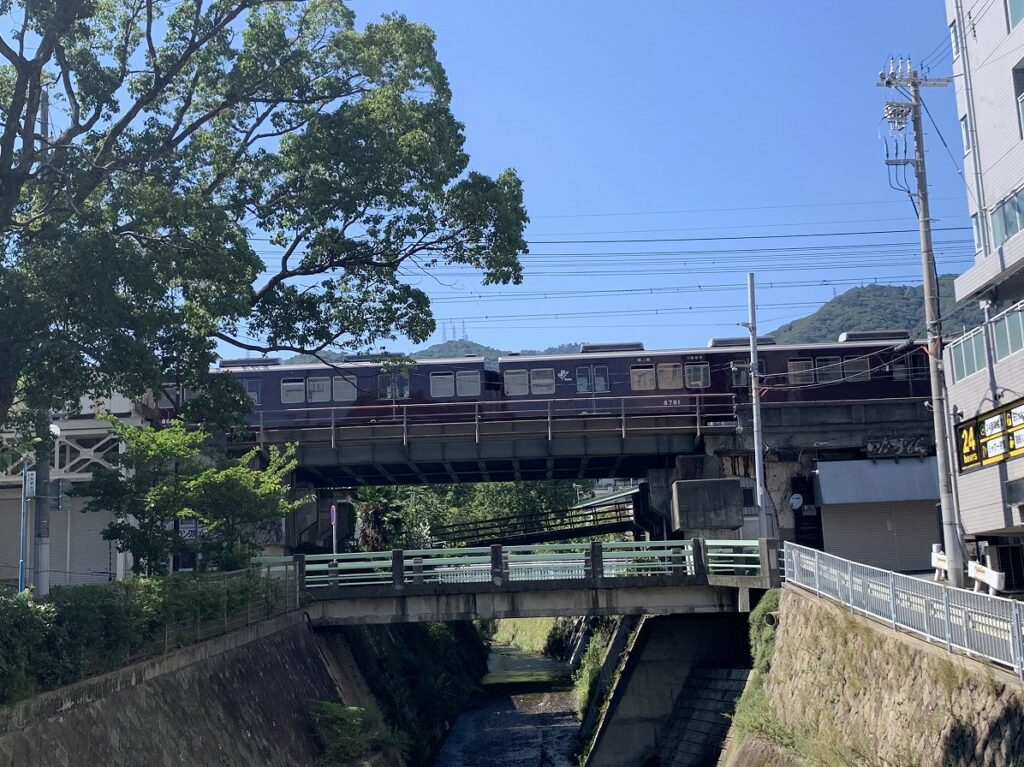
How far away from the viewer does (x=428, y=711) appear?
31984 millimetres

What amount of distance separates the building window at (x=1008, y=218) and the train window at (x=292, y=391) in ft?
78.9

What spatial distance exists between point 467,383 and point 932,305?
20103 millimetres

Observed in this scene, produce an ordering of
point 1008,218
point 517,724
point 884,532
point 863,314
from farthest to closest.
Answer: point 863,314, point 884,532, point 517,724, point 1008,218

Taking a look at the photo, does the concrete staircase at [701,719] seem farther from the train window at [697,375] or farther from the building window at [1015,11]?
the building window at [1015,11]

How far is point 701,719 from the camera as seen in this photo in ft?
82.4

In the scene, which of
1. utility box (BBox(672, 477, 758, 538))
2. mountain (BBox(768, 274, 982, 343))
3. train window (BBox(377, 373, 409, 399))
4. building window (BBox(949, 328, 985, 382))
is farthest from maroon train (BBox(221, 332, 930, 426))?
mountain (BBox(768, 274, 982, 343))

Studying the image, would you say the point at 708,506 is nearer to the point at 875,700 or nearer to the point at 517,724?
the point at 517,724

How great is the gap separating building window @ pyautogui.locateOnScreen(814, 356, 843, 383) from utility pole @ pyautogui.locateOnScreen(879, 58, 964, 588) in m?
15.9

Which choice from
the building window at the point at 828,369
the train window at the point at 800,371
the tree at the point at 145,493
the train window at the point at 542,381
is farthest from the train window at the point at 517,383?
the tree at the point at 145,493

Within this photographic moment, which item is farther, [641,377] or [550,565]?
[641,377]

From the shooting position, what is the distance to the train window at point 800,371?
39.0m

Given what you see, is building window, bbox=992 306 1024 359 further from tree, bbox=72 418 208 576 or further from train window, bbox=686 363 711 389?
tree, bbox=72 418 208 576

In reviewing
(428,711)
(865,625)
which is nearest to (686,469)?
(428,711)

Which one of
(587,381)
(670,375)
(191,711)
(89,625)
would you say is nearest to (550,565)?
(191,711)
